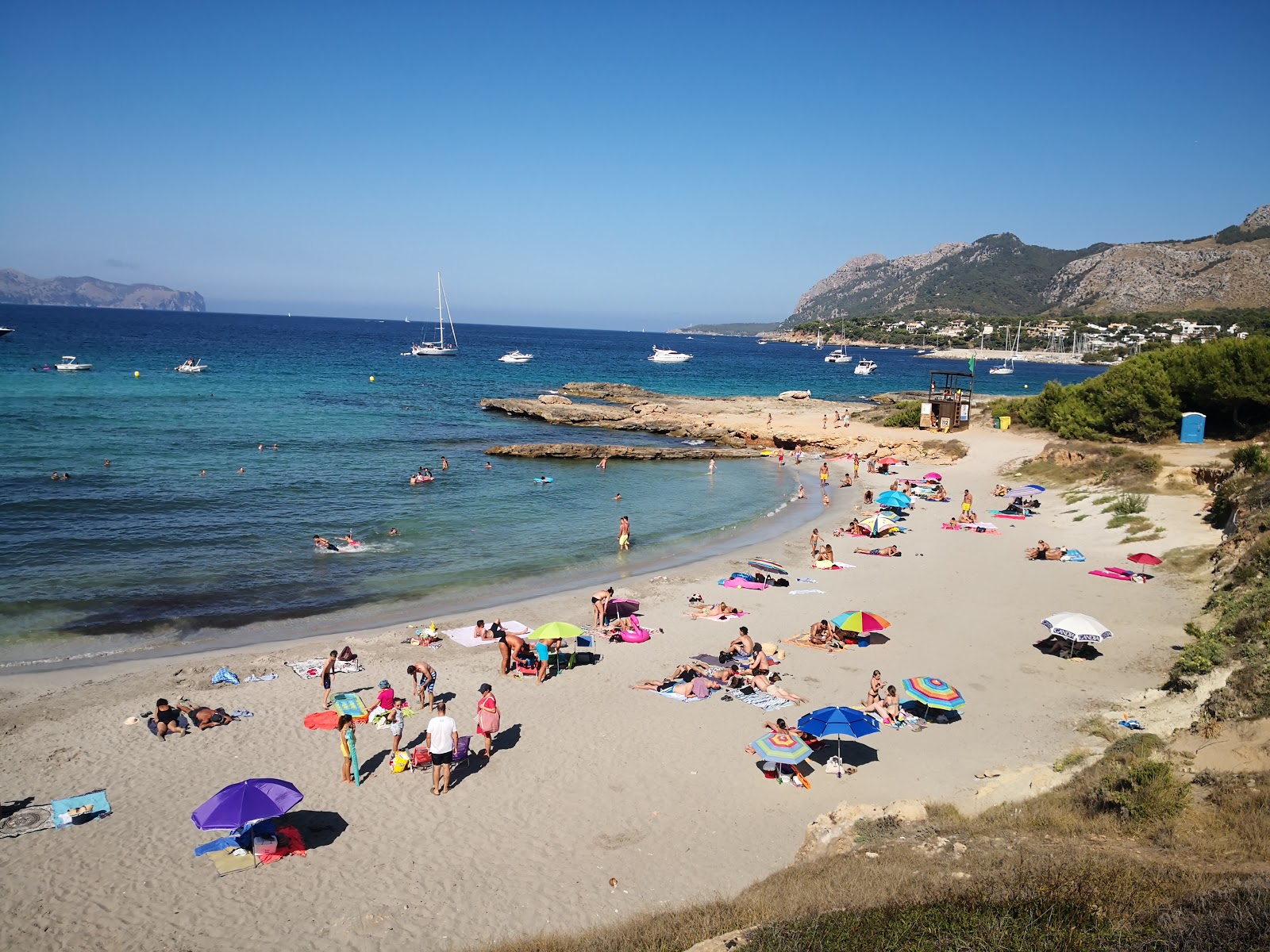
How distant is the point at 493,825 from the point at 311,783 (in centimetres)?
290

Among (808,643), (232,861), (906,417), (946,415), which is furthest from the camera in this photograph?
(906,417)

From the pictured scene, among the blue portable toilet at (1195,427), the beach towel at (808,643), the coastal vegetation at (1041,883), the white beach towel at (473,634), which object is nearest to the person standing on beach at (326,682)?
the white beach towel at (473,634)

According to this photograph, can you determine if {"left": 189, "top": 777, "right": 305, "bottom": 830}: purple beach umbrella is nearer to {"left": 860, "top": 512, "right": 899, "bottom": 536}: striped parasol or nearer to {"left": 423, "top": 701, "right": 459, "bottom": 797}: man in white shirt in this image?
{"left": 423, "top": 701, "right": 459, "bottom": 797}: man in white shirt

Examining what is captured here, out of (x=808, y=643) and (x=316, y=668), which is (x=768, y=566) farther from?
(x=316, y=668)

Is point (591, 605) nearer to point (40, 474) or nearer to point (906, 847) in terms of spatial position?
point (906, 847)

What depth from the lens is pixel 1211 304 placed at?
159 m

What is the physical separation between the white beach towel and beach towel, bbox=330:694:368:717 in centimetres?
336

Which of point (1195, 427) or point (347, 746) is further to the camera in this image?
point (1195, 427)

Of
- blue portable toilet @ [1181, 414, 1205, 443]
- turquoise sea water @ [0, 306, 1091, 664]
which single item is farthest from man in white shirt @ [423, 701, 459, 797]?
blue portable toilet @ [1181, 414, 1205, 443]

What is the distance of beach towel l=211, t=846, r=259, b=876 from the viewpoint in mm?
9195

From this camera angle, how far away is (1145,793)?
7.95 m

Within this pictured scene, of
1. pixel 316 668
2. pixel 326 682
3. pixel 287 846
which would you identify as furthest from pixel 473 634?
pixel 287 846

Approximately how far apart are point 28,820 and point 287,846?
3.53 metres

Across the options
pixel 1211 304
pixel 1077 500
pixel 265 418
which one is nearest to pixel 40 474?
pixel 265 418
